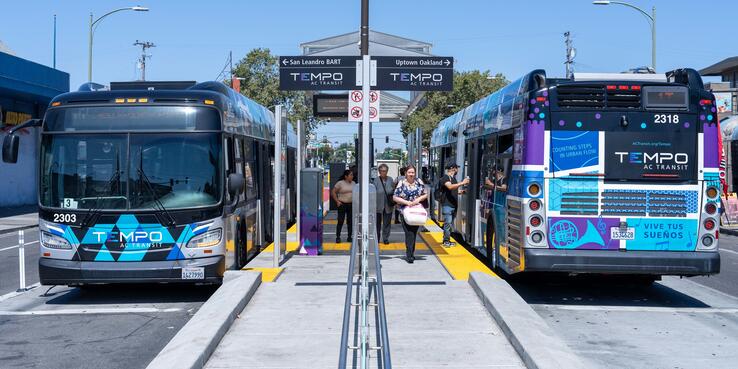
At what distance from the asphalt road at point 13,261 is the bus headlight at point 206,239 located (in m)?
3.56

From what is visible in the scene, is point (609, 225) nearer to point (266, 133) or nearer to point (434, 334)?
point (434, 334)

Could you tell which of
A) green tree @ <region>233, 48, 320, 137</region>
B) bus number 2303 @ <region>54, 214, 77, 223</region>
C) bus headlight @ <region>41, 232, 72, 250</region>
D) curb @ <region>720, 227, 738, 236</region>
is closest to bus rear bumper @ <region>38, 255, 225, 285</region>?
bus headlight @ <region>41, 232, 72, 250</region>

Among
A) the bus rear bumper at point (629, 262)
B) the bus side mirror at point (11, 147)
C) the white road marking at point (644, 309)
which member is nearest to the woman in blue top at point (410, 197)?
the white road marking at point (644, 309)

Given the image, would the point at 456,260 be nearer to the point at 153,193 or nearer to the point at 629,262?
the point at 629,262

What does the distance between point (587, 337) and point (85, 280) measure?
6.33m

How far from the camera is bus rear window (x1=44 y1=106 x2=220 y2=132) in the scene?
11320mm

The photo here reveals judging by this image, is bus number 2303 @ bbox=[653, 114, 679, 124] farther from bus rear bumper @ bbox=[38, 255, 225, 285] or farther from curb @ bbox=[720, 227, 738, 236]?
curb @ bbox=[720, 227, 738, 236]

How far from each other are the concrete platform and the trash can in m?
2.93

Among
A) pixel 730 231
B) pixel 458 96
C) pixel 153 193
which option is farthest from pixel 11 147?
pixel 458 96

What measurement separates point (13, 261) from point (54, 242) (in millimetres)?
6908

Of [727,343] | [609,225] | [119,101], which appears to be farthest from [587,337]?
[119,101]

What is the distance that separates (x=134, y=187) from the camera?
11.1 meters

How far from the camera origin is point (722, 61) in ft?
246

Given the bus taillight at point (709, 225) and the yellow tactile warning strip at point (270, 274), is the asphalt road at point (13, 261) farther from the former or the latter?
the bus taillight at point (709, 225)
